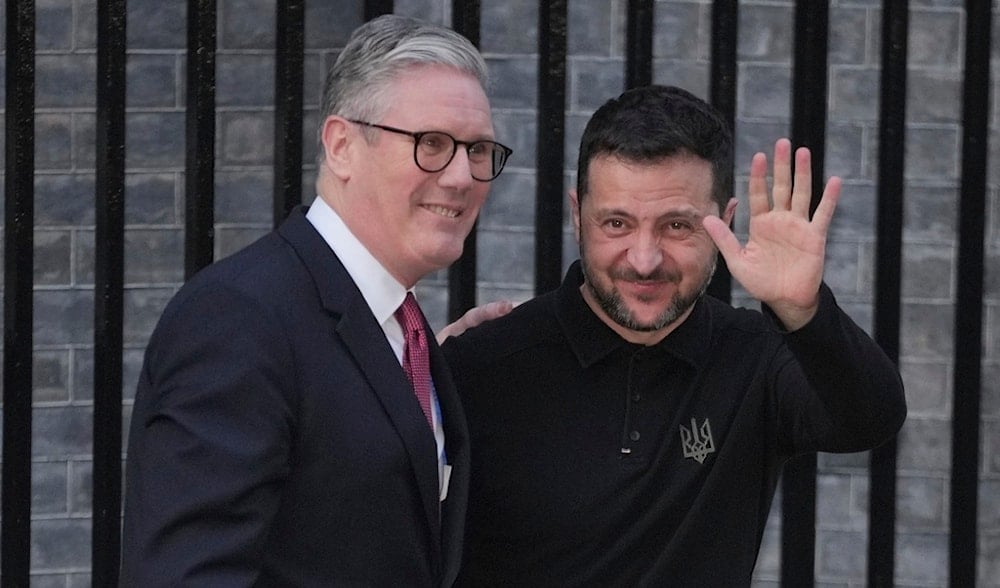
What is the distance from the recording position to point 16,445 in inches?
112

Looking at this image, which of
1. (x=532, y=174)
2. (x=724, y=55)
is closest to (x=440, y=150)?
(x=724, y=55)

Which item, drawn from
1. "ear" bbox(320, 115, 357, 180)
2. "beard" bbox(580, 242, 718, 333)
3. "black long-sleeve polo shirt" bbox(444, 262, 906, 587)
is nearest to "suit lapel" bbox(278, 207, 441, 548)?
"ear" bbox(320, 115, 357, 180)

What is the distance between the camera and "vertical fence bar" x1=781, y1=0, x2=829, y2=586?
9.55 ft

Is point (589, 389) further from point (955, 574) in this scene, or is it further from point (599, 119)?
point (955, 574)

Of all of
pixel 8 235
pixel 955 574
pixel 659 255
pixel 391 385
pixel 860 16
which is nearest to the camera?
pixel 391 385

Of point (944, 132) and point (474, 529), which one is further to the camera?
point (944, 132)

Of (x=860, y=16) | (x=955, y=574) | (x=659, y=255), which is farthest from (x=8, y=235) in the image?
(x=860, y=16)

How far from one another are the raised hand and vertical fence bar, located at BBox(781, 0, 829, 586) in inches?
22.8

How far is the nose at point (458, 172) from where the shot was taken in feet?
7.43

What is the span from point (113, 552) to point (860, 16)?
2297mm

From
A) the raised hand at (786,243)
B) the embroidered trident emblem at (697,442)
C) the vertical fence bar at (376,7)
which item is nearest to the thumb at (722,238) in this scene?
the raised hand at (786,243)

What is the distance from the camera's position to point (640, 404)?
2.61 meters

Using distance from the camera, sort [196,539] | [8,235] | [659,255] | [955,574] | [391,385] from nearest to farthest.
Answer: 1. [196,539]
2. [391,385]
3. [659,255]
4. [8,235]
5. [955,574]

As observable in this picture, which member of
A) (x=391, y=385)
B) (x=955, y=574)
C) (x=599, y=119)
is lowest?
(x=955, y=574)
